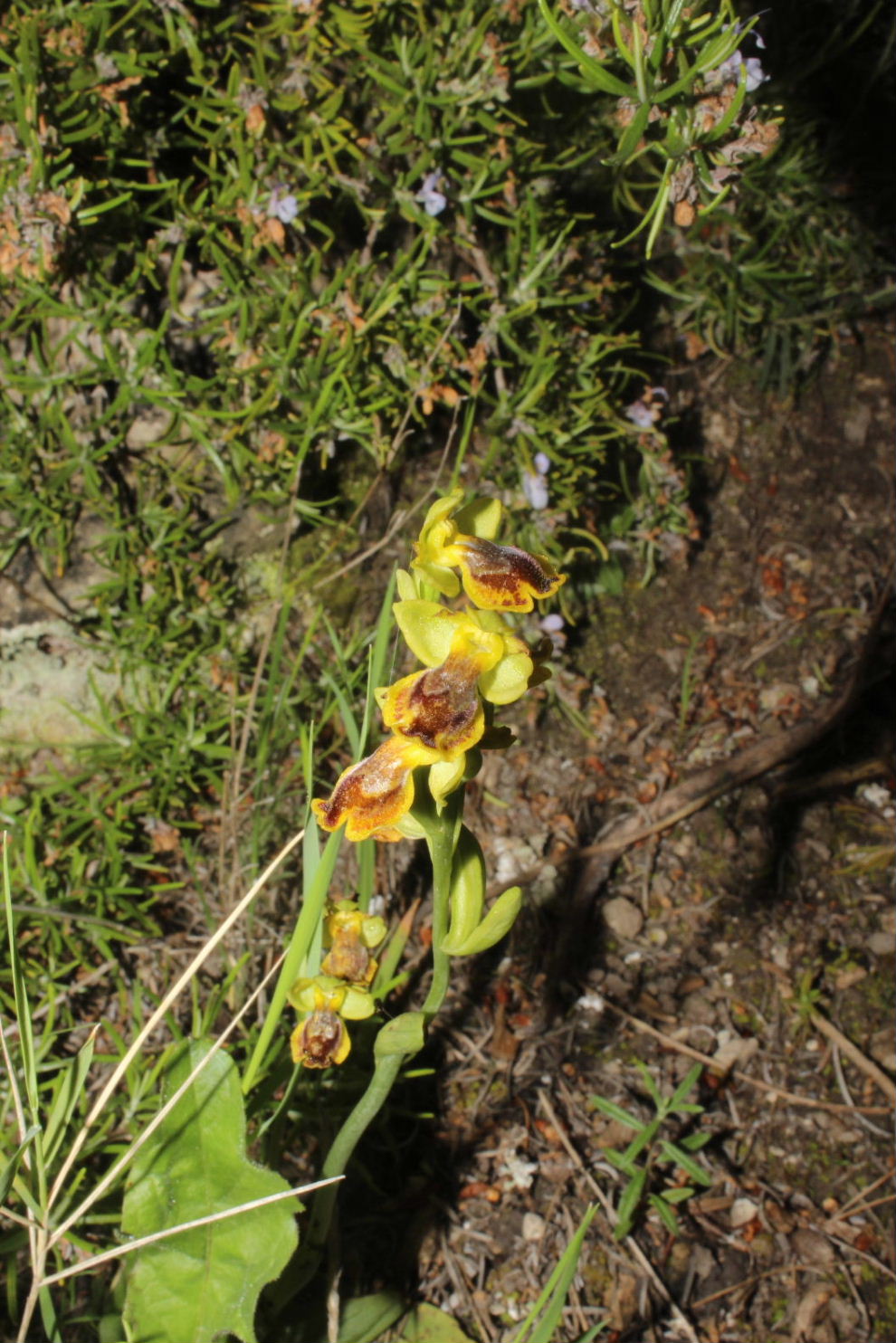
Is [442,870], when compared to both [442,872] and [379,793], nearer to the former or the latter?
[442,872]

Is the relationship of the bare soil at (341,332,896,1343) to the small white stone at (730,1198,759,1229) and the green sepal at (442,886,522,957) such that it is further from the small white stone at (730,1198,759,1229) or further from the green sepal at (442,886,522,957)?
the green sepal at (442,886,522,957)

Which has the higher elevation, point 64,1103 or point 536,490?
point 536,490

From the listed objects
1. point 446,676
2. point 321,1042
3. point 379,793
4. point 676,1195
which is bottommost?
point 676,1195

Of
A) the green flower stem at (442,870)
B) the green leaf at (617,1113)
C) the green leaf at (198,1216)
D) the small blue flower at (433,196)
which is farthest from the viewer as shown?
the small blue flower at (433,196)

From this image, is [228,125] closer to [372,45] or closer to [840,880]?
[372,45]

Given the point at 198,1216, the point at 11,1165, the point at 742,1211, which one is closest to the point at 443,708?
the point at 11,1165

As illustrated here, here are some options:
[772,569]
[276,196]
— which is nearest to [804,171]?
[772,569]

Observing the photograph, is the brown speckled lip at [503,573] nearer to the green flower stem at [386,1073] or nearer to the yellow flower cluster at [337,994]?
the green flower stem at [386,1073]

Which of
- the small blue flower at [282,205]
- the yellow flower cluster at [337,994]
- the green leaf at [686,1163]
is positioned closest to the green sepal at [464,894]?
the yellow flower cluster at [337,994]
